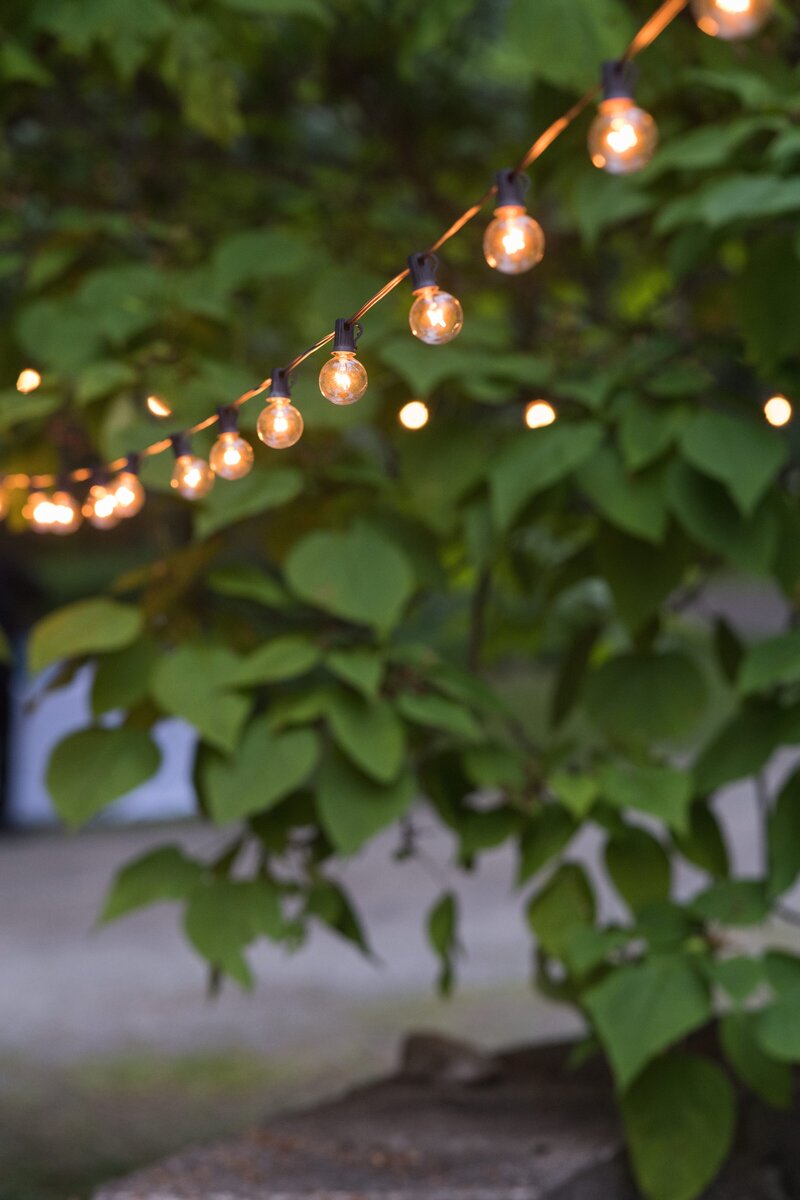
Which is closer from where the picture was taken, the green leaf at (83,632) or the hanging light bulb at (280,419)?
the hanging light bulb at (280,419)

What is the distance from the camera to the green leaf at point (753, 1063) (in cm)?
144

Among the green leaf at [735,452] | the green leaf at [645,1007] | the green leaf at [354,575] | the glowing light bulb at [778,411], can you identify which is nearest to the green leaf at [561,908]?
the green leaf at [645,1007]

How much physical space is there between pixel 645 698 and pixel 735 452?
14.2 inches

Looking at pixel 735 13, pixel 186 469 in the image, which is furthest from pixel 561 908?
pixel 735 13

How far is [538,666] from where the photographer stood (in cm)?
626

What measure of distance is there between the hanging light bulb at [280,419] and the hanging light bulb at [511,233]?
0.16 metres

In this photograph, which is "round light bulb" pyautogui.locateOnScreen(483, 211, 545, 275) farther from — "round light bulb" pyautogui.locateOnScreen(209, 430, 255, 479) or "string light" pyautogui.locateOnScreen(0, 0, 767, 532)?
"round light bulb" pyautogui.locateOnScreen(209, 430, 255, 479)

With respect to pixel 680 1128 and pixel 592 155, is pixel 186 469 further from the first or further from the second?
pixel 680 1128

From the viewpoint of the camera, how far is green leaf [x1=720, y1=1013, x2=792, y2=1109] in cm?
144

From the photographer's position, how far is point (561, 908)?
1.58 meters

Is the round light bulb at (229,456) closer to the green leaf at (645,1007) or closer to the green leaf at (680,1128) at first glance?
the green leaf at (645,1007)

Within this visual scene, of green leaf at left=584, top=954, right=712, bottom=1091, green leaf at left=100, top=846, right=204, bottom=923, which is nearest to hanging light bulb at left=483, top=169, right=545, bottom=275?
green leaf at left=584, top=954, right=712, bottom=1091

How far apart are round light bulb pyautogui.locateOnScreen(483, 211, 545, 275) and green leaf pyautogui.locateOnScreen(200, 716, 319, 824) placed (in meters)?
0.78

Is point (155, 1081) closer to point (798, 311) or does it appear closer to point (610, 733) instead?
point (610, 733)
